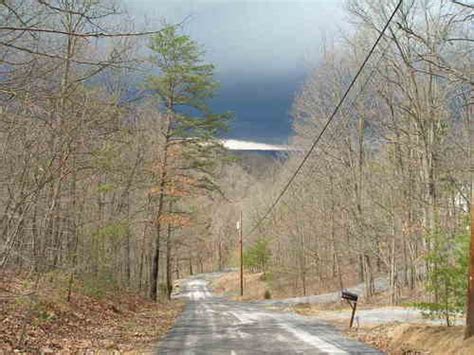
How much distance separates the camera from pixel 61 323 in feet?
39.7

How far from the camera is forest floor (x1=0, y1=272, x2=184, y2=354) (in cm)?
926

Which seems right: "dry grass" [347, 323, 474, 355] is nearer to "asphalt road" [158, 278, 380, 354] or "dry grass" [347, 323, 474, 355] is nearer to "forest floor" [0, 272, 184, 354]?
"asphalt road" [158, 278, 380, 354]

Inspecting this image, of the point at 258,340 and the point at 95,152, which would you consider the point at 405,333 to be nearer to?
the point at 258,340

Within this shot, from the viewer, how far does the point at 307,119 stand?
99.7 feet

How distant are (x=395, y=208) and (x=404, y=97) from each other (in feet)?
16.1

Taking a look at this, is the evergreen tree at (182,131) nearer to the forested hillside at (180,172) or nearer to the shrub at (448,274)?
the forested hillside at (180,172)

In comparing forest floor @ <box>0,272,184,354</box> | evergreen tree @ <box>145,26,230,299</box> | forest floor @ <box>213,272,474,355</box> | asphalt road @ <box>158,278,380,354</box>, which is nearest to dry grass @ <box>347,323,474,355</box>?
forest floor @ <box>213,272,474,355</box>

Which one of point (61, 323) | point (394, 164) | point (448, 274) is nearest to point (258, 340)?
point (448, 274)

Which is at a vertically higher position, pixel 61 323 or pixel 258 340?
pixel 61 323

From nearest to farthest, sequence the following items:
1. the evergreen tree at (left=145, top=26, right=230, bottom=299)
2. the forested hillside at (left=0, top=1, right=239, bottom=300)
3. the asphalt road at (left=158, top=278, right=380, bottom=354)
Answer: the forested hillside at (left=0, top=1, right=239, bottom=300) → the asphalt road at (left=158, top=278, right=380, bottom=354) → the evergreen tree at (left=145, top=26, right=230, bottom=299)

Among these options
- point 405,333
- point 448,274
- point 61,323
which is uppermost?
point 448,274

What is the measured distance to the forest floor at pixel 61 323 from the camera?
926 centimetres

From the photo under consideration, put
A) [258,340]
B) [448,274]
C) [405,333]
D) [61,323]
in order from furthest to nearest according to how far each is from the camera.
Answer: [61,323], [258,340], [405,333], [448,274]

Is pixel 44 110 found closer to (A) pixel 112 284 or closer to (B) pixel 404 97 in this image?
(A) pixel 112 284
